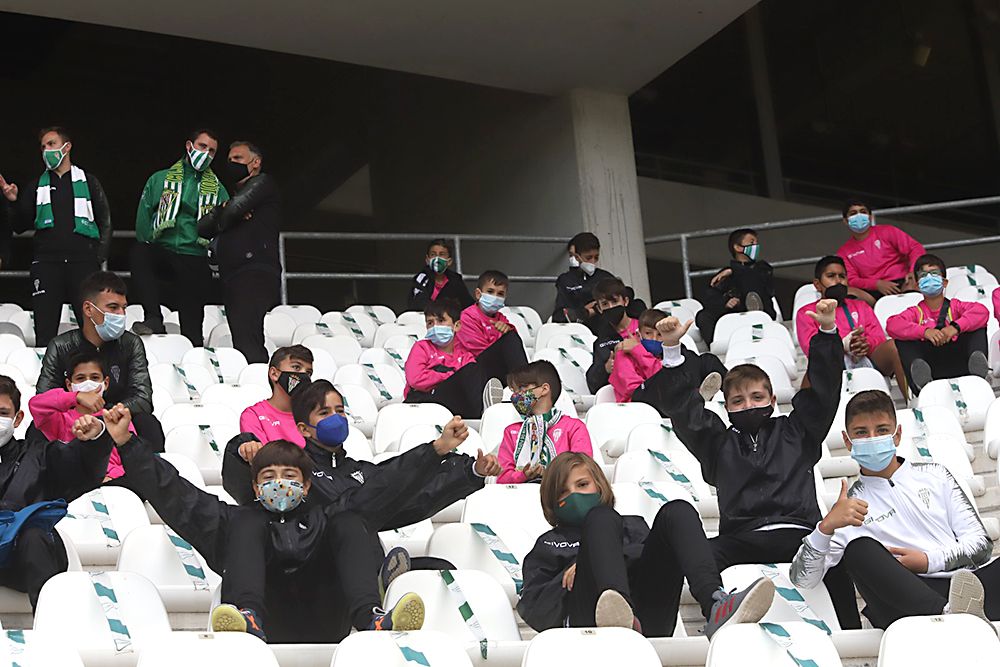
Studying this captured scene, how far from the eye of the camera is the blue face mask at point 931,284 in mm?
6406

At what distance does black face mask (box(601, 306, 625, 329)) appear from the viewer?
6.39 m

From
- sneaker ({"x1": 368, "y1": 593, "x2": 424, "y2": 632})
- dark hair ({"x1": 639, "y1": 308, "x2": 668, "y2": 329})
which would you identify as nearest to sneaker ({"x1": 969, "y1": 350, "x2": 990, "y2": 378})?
dark hair ({"x1": 639, "y1": 308, "x2": 668, "y2": 329})

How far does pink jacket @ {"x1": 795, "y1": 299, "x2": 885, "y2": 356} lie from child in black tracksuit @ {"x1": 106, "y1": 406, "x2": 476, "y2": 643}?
344cm

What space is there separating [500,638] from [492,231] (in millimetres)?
7288

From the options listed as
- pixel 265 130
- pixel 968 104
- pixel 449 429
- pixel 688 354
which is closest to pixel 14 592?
pixel 449 429

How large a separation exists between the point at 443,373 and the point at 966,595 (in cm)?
308

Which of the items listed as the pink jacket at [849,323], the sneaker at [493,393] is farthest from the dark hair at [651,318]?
the pink jacket at [849,323]

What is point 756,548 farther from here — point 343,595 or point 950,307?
point 950,307

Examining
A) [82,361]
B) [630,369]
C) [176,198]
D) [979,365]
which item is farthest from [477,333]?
[82,361]

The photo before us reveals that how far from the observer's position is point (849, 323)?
6.73m

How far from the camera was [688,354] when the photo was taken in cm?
625

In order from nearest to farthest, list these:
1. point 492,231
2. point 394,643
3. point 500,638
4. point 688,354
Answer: point 394,643 < point 500,638 < point 688,354 < point 492,231

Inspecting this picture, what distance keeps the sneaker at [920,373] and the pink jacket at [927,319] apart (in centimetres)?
20

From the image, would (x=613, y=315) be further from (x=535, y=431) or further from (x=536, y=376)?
(x=535, y=431)
